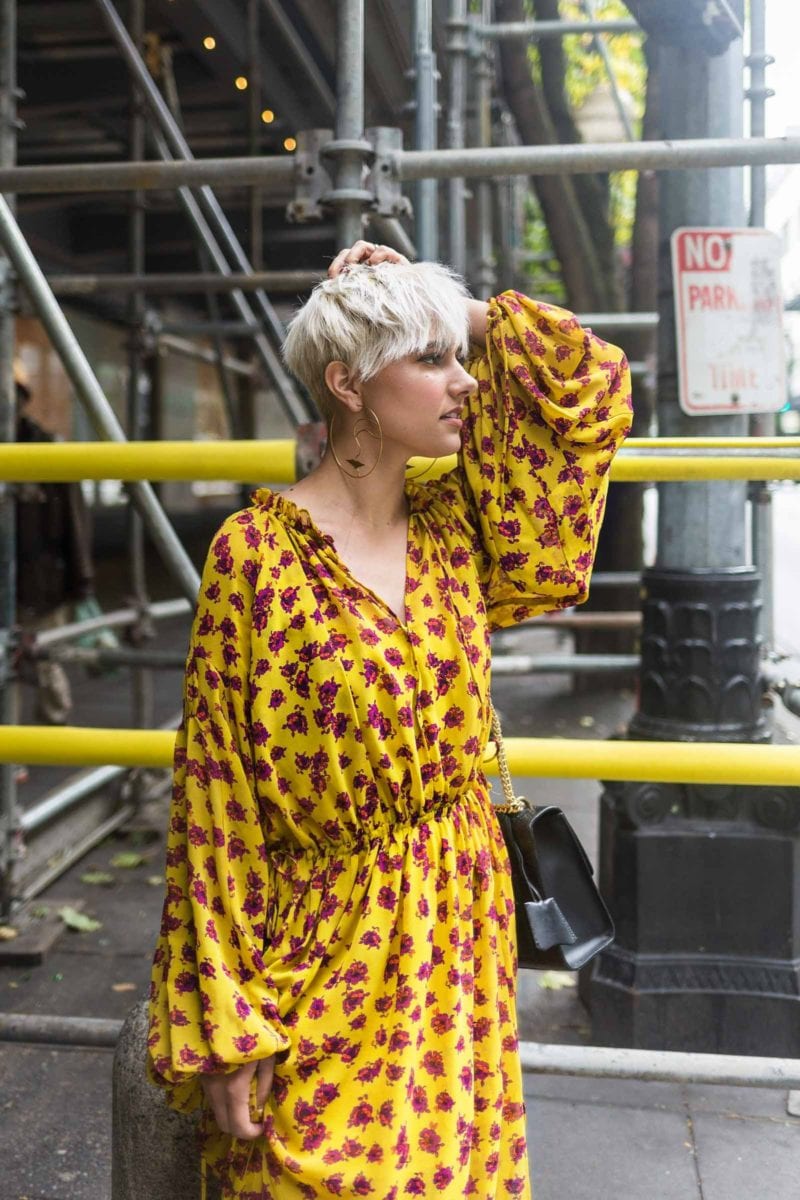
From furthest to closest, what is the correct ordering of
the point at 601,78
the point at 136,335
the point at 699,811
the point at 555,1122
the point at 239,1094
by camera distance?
1. the point at 601,78
2. the point at 136,335
3. the point at 699,811
4. the point at 555,1122
5. the point at 239,1094

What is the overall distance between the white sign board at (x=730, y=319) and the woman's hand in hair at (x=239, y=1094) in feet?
6.91

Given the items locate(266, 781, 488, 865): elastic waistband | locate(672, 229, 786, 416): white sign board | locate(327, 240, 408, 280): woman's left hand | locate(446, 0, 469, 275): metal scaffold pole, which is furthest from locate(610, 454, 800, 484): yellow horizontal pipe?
locate(446, 0, 469, 275): metal scaffold pole

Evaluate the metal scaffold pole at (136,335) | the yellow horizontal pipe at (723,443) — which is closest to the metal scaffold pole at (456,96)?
the metal scaffold pole at (136,335)

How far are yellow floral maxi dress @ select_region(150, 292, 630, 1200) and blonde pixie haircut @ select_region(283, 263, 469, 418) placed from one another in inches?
9.2

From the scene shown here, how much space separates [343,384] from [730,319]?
169 centimetres

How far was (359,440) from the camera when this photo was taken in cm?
179

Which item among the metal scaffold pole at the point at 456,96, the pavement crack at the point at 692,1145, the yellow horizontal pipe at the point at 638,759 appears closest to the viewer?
the yellow horizontal pipe at the point at 638,759

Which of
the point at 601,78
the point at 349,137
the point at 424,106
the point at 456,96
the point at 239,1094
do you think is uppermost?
the point at 601,78

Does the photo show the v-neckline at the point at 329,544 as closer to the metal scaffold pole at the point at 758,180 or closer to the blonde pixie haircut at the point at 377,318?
the blonde pixie haircut at the point at 377,318

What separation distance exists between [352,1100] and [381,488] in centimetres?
87

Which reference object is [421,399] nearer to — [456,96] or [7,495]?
[7,495]

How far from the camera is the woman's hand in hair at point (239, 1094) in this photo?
1546 mm

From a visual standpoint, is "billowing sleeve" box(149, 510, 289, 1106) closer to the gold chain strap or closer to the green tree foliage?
the gold chain strap

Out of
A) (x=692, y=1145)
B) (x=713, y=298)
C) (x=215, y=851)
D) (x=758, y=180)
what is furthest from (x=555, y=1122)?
Answer: (x=758, y=180)
